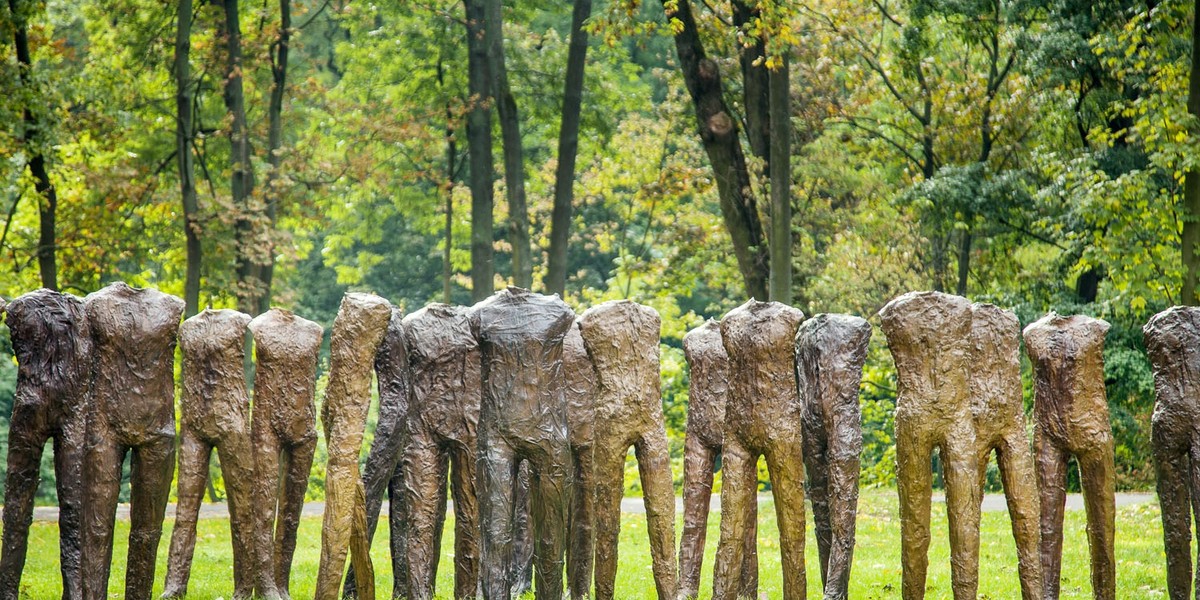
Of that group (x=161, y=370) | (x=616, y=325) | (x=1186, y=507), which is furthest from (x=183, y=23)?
(x=1186, y=507)

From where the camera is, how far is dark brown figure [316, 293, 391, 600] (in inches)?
367

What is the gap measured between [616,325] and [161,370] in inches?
130

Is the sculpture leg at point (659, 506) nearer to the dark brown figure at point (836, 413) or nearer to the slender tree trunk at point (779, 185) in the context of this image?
the dark brown figure at point (836, 413)

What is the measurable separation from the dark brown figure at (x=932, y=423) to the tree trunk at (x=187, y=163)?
11.5 m

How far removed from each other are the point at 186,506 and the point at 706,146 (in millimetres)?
9531

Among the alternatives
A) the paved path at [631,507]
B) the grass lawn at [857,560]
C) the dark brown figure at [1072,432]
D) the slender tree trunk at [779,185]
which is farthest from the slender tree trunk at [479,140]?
the dark brown figure at [1072,432]

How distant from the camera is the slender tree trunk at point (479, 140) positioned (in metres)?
18.3

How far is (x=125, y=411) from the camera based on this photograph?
920 cm

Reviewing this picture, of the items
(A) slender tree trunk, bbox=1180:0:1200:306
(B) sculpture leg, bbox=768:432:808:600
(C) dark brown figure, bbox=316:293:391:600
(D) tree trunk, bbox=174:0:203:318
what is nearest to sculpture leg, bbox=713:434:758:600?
(B) sculpture leg, bbox=768:432:808:600

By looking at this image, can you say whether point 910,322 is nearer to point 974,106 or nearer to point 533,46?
point 974,106

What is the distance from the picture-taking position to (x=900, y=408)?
905 cm

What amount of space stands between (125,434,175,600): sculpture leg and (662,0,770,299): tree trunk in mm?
9601

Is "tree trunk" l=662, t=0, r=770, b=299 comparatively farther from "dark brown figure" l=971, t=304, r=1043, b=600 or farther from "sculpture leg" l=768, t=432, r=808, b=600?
"sculpture leg" l=768, t=432, r=808, b=600

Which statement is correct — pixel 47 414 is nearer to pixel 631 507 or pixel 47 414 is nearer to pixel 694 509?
pixel 694 509
